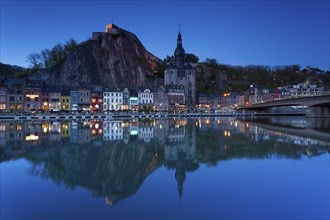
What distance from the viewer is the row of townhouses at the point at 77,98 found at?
244 ft

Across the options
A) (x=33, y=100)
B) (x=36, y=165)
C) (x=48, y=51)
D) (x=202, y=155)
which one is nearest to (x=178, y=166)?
(x=202, y=155)

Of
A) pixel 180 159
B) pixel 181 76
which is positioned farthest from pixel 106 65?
pixel 180 159

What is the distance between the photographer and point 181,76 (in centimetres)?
11612

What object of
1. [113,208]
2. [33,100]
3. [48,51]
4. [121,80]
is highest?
[48,51]

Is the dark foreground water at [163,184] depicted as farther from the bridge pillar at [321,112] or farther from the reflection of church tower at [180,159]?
the bridge pillar at [321,112]

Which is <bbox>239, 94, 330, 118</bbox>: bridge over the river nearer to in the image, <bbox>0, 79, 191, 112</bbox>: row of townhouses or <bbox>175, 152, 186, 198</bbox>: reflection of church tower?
<bbox>0, 79, 191, 112</bbox>: row of townhouses

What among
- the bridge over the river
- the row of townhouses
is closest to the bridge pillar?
the bridge over the river

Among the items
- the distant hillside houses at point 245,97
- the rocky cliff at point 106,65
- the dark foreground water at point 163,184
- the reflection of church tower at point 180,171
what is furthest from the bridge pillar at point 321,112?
the rocky cliff at point 106,65

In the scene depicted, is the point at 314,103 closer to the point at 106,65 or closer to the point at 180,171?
Answer: the point at 180,171

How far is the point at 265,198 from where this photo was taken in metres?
9.97

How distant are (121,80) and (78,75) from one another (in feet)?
52.9

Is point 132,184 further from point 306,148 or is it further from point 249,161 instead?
point 306,148

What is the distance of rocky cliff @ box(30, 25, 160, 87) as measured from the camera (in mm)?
99000

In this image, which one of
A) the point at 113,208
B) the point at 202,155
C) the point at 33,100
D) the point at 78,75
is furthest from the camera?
the point at 78,75
